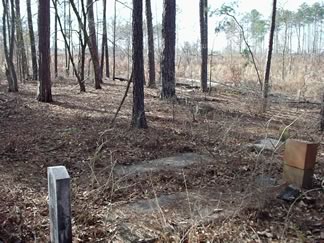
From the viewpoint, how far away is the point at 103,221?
3104 millimetres

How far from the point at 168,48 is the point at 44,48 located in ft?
11.0

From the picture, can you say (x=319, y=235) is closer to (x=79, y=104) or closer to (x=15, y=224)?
(x=15, y=224)

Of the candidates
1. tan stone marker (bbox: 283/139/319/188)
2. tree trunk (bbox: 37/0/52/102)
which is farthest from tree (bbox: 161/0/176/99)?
tan stone marker (bbox: 283/139/319/188)

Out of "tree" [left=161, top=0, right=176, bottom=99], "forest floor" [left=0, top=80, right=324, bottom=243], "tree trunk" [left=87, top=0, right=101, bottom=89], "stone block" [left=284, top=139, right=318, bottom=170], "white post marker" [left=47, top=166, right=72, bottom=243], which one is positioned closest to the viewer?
"white post marker" [left=47, top=166, right=72, bottom=243]

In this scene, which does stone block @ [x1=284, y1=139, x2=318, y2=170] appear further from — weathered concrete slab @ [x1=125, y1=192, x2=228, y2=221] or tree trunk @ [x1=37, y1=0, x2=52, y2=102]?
tree trunk @ [x1=37, y1=0, x2=52, y2=102]

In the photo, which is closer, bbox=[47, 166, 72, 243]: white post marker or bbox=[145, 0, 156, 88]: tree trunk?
bbox=[47, 166, 72, 243]: white post marker

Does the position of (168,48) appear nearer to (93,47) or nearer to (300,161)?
(93,47)

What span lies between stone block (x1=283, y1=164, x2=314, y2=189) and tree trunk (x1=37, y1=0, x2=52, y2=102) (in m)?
6.82

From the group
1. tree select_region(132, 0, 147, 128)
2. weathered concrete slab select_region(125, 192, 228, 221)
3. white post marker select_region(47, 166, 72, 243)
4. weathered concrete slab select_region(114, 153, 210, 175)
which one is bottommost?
weathered concrete slab select_region(125, 192, 228, 221)

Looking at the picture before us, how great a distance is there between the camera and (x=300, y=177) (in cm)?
377

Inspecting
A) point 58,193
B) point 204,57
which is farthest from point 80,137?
point 204,57

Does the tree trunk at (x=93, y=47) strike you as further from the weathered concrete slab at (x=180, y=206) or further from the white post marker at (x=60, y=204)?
the white post marker at (x=60, y=204)

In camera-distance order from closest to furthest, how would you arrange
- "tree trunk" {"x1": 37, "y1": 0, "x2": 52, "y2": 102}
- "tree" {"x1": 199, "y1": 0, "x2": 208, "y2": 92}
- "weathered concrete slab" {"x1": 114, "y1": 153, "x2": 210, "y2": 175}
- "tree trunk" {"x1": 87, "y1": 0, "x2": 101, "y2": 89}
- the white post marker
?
the white post marker → "weathered concrete slab" {"x1": 114, "y1": 153, "x2": 210, "y2": 175} → "tree trunk" {"x1": 37, "y1": 0, "x2": 52, "y2": 102} → "tree trunk" {"x1": 87, "y1": 0, "x2": 101, "y2": 89} → "tree" {"x1": 199, "y1": 0, "x2": 208, "y2": 92}

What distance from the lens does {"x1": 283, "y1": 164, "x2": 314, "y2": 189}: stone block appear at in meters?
3.75
